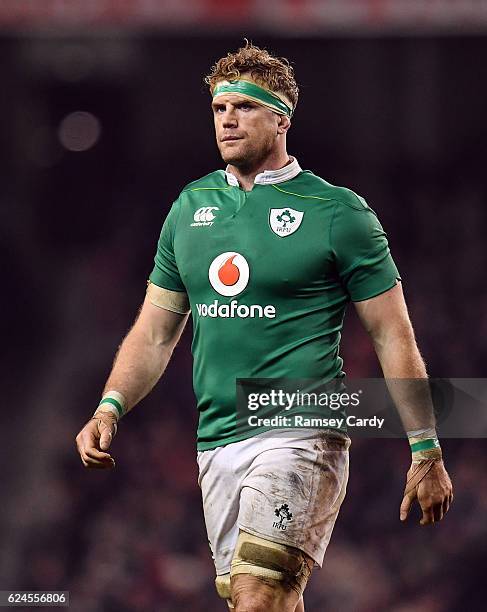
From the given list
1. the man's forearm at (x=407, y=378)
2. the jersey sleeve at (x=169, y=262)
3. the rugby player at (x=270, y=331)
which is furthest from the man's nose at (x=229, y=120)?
the man's forearm at (x=407, y=378)

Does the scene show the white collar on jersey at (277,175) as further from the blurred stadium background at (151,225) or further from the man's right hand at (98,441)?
the blurred stadium background at (151,225)

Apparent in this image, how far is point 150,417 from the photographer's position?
905 centimetres

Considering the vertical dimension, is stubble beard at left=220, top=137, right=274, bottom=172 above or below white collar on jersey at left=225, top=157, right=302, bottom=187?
above

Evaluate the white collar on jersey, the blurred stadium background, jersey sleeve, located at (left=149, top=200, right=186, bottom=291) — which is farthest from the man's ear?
the blurred stadium background

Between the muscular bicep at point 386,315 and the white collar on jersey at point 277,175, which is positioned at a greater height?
the white collar on jersey at point 277,175

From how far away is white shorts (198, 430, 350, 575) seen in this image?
164 inches

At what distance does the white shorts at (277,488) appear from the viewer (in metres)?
4.17

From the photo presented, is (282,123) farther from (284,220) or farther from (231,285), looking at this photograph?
(231,285)

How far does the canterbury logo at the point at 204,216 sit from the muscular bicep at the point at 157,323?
0.40 m

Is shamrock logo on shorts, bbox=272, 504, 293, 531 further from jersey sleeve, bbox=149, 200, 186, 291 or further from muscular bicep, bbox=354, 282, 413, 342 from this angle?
jersey sleeve, bbox=149, 200, 186, 291

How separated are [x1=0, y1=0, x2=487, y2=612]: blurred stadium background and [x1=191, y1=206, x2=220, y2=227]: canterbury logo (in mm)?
4061

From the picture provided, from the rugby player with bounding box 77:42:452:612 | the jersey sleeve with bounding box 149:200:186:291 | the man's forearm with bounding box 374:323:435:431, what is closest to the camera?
the rugby player with bounding box 77:42:452:612

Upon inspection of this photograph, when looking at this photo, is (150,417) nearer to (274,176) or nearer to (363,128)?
(363,128)

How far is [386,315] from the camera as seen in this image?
4.38 meters
